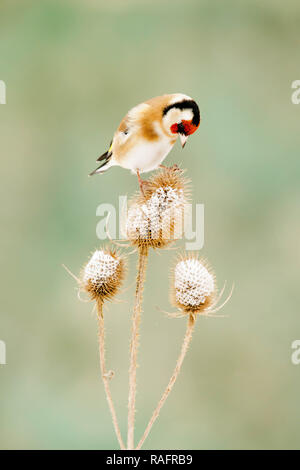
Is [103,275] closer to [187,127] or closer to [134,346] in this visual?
[134,346]

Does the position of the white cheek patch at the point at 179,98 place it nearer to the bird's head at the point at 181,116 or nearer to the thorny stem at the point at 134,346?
the bird's head at the point at 181,116

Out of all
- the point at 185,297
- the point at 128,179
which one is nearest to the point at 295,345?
the point at 128,179

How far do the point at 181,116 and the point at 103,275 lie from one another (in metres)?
0.41

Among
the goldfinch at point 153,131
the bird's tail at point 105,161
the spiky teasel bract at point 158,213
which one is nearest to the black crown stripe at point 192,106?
the goldfinch at point 153,131

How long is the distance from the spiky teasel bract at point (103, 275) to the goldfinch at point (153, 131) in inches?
7.8

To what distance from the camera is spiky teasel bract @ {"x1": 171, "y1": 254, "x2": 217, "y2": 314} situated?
1095mm

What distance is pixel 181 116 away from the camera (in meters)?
1.09

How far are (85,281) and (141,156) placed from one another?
0.34m

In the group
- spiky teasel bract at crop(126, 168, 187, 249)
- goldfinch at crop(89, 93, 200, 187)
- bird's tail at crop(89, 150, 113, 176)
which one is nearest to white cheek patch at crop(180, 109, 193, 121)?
goldfinch at crop(89, 93, 200, 187)

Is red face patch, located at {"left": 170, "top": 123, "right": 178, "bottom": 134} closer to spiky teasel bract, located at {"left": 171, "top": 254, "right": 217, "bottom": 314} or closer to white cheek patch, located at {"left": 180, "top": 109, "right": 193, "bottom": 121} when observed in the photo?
white cheek patch, located at {"left": 180, "top": 109, "right": 193, "bottom": 121}

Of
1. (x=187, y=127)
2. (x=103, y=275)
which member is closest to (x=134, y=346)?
(x=103, y=275)

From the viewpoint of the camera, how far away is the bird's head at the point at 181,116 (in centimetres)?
106
